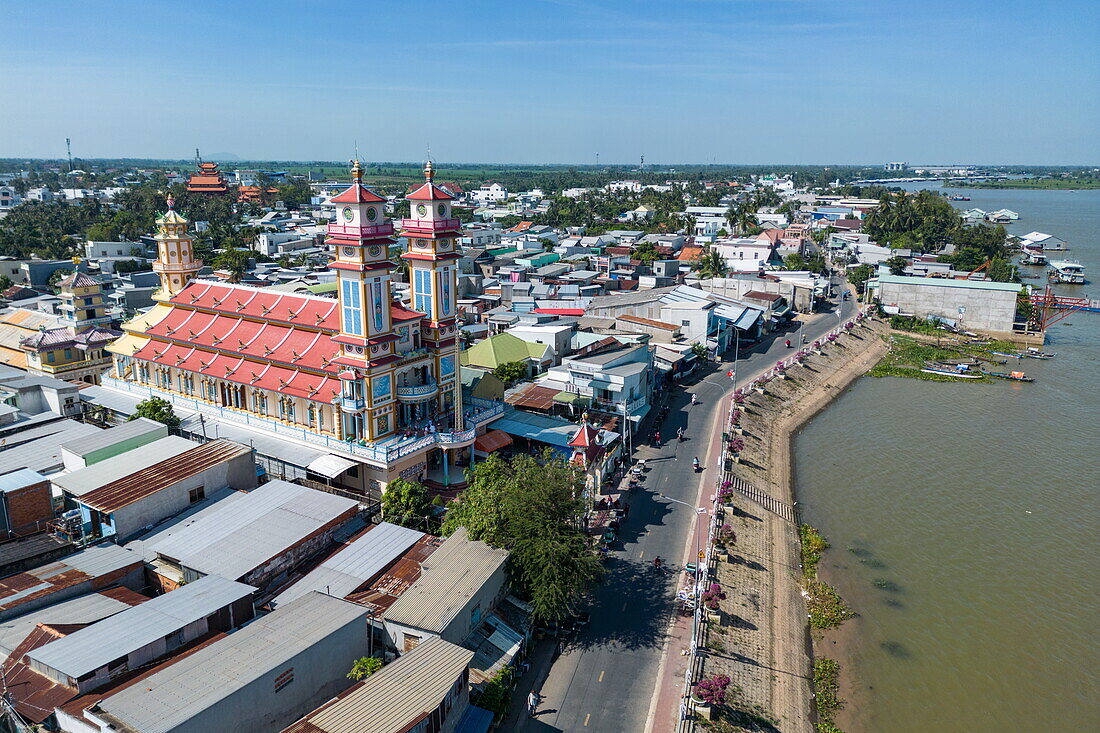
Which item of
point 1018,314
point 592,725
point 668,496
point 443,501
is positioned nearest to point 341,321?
point 443,501

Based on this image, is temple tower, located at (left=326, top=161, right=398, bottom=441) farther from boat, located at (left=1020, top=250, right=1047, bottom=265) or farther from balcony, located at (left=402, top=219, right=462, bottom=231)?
boat, located at (left=1020, top=250, right=1047, bottom=265)

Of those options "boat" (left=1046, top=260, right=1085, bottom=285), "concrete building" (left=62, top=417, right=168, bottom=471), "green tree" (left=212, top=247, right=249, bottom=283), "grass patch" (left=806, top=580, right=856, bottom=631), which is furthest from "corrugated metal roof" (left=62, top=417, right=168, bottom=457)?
"boat" (left=1046, top=260, right=1085, bottom=285)

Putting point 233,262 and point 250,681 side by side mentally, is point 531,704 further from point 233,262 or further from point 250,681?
point 233,262

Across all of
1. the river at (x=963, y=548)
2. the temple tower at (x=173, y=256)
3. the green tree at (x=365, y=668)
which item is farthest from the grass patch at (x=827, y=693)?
the temple tower at (x=173, y=256)

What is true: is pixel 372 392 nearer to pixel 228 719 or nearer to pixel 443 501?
pixel 443 501

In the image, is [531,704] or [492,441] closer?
[531,704]

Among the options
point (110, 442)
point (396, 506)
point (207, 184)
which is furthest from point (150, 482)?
point (207, 184)
